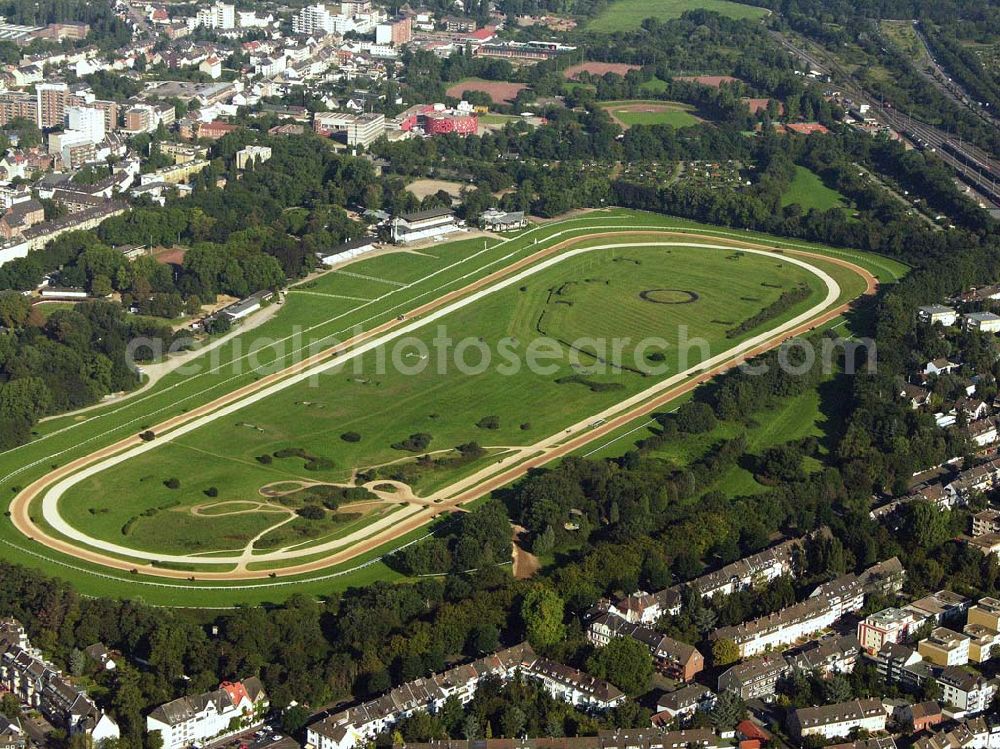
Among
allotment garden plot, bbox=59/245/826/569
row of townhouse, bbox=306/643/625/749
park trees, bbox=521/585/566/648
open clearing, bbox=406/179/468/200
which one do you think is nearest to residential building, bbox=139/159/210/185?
open clearing, bbox=406/179/468/200

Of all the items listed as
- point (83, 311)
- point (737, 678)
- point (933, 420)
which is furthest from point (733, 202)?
point (737, 678)

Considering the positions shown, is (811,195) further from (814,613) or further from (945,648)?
(945,648)

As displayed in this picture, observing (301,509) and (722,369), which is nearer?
(301,509)

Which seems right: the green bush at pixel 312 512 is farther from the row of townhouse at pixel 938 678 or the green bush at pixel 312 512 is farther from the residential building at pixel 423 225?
the residential building at pixel 423 225

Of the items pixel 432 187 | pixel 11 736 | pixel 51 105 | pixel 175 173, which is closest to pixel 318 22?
pixel 51 105

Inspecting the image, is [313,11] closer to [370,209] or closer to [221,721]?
[370,209]

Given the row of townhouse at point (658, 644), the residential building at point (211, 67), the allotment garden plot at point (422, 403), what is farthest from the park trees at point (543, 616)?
the residential building at point (211, 67)
